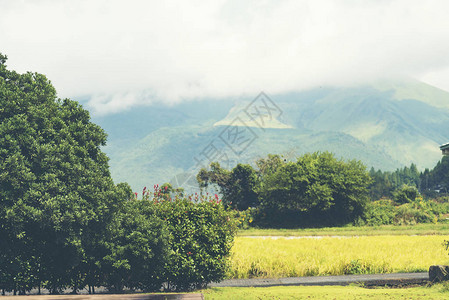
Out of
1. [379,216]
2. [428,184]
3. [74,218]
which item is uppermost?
[428,184]

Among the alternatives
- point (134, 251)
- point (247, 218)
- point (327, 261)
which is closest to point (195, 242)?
point (134, 251)

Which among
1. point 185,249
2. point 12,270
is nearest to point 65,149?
point 12,270

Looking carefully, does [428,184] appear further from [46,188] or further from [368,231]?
[46,188]

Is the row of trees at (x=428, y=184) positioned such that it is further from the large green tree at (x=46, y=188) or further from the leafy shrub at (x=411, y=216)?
the large green tree at (x=46, y=188)

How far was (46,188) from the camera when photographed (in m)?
12.5

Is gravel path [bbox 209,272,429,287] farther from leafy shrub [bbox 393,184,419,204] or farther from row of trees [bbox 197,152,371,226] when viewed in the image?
leafy shrub [bbox 393,184,419,204]

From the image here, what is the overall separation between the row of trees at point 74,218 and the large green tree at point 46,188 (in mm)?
28

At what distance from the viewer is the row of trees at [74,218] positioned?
41.0 feet

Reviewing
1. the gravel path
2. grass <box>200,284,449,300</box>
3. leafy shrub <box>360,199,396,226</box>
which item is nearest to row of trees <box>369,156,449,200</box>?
leafy shrub <box>360,199,396,226</box>

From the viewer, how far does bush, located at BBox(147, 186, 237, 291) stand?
49.0 ft

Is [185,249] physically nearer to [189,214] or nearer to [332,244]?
[189,214]

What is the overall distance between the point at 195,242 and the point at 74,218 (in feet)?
13.7

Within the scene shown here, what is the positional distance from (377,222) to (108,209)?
34.6 metres

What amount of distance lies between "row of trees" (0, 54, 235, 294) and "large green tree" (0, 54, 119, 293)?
0.03 m
